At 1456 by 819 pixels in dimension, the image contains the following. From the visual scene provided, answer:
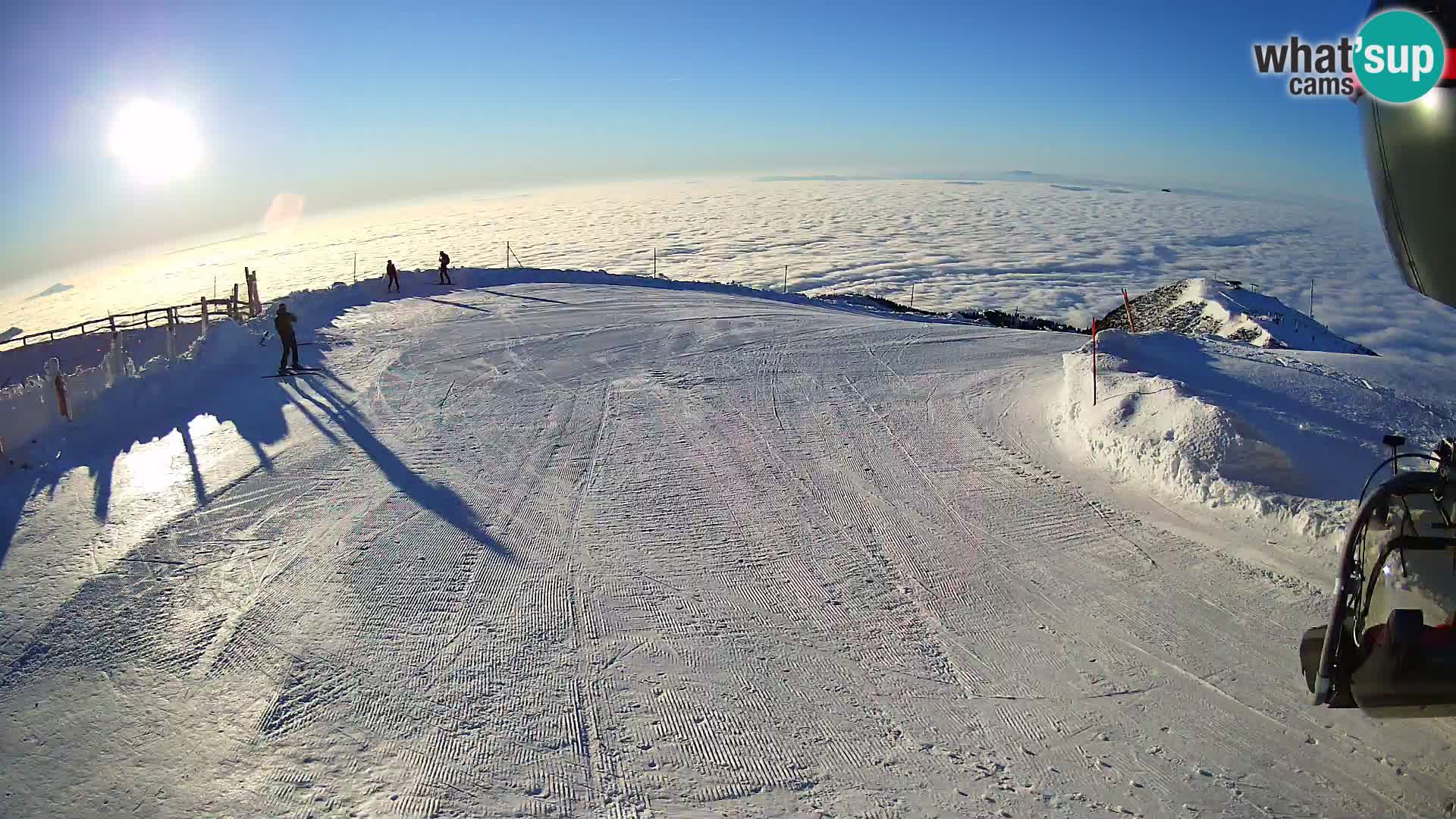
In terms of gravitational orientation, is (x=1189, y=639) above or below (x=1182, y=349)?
below

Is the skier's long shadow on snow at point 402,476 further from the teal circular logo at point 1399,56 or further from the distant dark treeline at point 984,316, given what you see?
the distant dark treeline at point 984,316

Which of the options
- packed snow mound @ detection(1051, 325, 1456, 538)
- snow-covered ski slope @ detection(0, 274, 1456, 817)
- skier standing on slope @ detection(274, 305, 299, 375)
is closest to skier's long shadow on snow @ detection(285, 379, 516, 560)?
snow-covered ski slope @ detection(0, 274, 1456, 817)

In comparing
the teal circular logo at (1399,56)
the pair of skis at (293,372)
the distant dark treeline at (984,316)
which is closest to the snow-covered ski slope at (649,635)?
the pair of skis at (293,372)

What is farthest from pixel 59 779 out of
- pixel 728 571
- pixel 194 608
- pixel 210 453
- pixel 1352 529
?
pixel 1352 529

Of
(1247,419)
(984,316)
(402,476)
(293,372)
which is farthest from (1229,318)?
(293,372)

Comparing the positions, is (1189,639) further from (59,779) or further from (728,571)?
(59,779)

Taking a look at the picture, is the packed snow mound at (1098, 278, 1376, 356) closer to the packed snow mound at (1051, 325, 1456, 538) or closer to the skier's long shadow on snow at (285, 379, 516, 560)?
the packed snow mound at (1051, 325, 1456, 538)
